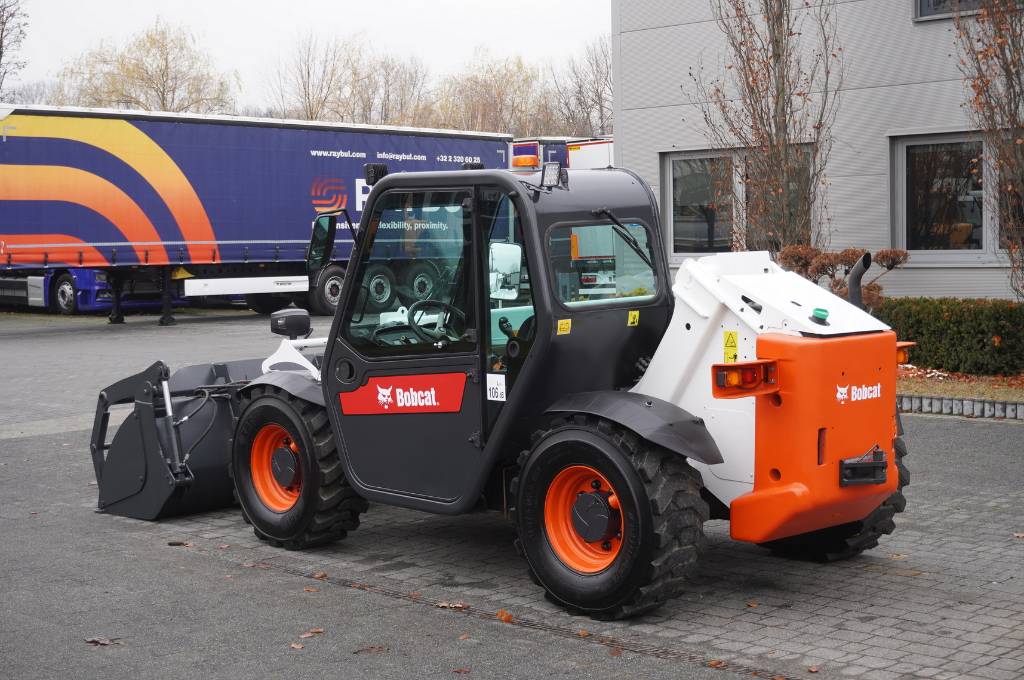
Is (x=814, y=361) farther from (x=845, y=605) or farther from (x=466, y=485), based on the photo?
(x=466, y=485)

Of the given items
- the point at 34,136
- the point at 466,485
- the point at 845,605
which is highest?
the point at 34,136

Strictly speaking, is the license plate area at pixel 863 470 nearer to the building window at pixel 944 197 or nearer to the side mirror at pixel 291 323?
the side mirror at pixel 291 323

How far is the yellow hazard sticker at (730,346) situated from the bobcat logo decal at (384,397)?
1.90 m

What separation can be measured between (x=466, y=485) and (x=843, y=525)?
6.68 feet

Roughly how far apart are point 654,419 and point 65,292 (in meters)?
23.6

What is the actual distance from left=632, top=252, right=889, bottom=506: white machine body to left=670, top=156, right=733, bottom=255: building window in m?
10.8

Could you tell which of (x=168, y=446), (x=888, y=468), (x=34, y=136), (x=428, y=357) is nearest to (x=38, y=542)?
(x=168, y=446)

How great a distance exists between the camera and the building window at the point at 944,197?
15.1 meters

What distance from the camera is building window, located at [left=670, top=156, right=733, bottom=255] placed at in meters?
17.2

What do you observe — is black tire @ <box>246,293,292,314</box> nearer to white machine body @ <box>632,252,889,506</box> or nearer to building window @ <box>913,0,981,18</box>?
building window @ <box>913,0,981,18</box>

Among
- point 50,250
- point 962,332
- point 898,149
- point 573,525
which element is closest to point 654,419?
point 573,525

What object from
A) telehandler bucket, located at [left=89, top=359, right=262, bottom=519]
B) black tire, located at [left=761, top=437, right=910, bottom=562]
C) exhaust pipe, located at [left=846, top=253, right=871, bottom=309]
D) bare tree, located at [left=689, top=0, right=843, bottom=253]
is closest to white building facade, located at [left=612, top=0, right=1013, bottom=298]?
bare tree, located at [left=689, top=0, right=843, bottom=253]

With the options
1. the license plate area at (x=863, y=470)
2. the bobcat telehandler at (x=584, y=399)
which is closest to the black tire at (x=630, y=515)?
the bobcat telehandler at (x=584, y=399)

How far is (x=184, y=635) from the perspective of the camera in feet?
19.7
